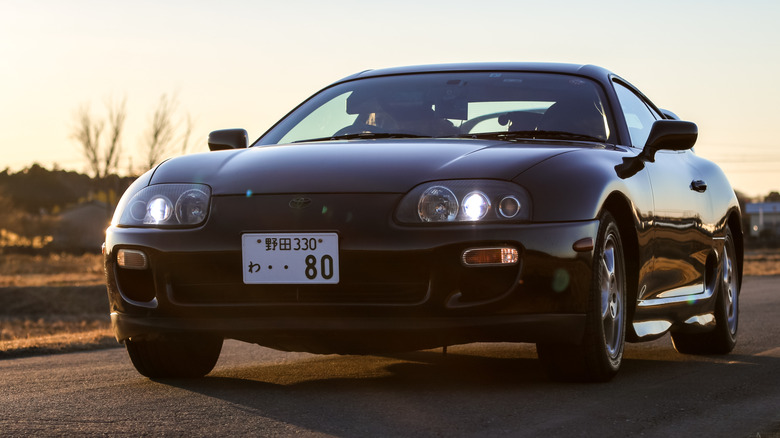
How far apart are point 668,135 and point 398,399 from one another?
2.15 metres

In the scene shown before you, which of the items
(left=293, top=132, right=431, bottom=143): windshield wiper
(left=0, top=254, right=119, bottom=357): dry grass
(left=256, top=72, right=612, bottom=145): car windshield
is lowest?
(left=0, top=254, right=119, bottom=357): dry grass

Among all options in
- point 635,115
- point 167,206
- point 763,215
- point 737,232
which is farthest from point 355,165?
point 763,215

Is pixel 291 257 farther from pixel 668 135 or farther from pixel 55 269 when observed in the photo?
pixel 55 269

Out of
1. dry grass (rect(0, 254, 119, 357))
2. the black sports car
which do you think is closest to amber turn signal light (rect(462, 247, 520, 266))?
→ the black sports car

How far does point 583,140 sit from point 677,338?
1.96 m

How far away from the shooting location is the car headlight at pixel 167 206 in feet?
15.4

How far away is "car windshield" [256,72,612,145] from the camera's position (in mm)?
5520

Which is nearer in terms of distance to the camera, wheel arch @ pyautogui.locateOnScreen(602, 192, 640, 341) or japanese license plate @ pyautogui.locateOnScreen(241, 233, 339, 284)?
japanese license plate @ pyautogui.locateOnScreen(241, 233, 339, 284)

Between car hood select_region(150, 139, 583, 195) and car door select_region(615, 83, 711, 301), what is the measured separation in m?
0.83

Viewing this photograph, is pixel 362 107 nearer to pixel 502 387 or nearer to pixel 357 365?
pixel 357 365

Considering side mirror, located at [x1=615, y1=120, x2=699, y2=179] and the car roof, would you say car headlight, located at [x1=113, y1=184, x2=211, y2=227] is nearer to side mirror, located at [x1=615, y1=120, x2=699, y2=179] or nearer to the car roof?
the car roof

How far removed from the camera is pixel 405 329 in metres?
4.47

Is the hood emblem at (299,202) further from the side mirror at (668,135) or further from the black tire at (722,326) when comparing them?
the black tire at (722,326)

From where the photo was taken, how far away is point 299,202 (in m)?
4.52
